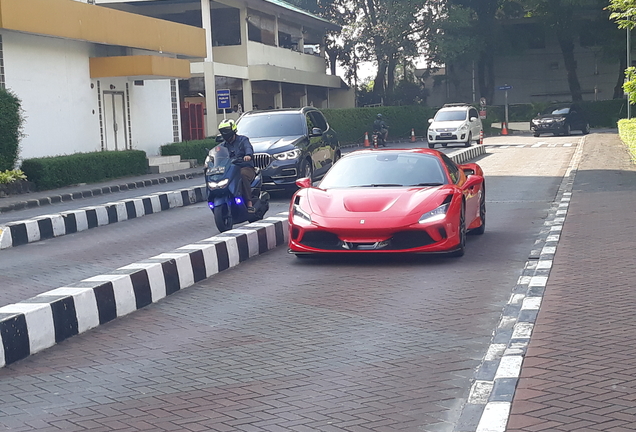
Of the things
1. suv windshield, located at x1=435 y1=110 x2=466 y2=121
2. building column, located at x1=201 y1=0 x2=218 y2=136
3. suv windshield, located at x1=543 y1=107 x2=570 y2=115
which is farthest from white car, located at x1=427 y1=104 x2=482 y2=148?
suv windshield, located at x1=543 y1=107 x2=570 y2=115

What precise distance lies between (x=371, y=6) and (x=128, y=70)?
3280 centimetres

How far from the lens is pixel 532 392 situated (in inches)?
213

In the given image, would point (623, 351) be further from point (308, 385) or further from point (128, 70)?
point (128, 70)

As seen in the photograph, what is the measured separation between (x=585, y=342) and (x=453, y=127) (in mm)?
34145

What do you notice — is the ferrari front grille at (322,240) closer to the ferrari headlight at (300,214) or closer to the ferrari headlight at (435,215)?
the ferrari headlight at (300,214)

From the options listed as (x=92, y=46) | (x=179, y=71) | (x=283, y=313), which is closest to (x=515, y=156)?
(x=179, y=71)

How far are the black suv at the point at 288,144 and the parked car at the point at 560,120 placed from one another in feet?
99.4

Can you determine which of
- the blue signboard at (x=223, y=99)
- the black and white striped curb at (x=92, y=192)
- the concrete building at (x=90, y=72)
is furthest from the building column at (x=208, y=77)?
the black and white striped curb at (x=92, y=192)

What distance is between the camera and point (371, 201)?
1067 centimetres

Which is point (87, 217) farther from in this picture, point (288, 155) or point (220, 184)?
point (288, 155)

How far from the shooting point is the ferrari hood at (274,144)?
19.2 meters

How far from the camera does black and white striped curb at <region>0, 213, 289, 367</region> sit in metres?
6.88

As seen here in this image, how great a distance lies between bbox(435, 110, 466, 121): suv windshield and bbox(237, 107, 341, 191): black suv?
20.0 metres

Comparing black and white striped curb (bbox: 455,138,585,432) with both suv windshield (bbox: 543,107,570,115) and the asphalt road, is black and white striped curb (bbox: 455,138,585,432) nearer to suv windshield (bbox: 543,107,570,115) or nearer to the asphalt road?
the asphalt road
